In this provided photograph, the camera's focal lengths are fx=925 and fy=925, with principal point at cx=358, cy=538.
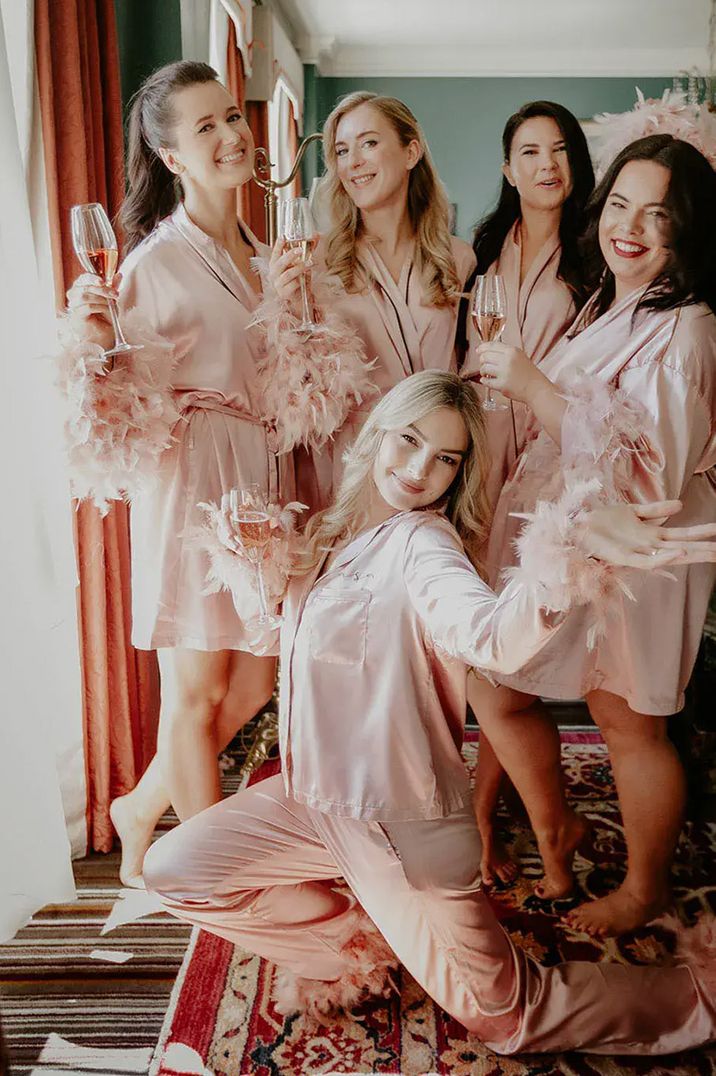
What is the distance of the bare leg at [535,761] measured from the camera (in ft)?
6.36

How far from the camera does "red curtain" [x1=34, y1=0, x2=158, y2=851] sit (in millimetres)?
1915

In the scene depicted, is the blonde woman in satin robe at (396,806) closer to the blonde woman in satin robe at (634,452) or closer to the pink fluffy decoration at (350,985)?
the pink fluffy decoration at (350,985)

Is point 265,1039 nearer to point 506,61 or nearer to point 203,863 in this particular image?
point 203,863

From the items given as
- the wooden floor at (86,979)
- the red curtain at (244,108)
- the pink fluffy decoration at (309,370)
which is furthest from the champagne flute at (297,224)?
the red curtain at (244,108)

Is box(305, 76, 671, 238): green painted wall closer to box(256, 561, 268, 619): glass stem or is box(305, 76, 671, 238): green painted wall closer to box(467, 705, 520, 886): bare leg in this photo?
box(256, 561, 268, 619): glass stem

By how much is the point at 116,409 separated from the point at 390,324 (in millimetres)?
565

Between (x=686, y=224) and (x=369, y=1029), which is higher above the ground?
(x=686, y=224)

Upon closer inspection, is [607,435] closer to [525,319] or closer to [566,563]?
[525,319]

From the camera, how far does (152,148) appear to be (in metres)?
1.79

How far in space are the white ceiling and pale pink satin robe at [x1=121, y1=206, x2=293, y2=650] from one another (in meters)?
0.90

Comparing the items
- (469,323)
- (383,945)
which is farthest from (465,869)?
(469,323)

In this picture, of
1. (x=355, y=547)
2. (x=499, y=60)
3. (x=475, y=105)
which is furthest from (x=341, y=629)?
(x=499, y=60)

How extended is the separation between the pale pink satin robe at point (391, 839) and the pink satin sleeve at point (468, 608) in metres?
0.01

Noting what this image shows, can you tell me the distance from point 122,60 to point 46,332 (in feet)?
2.93
